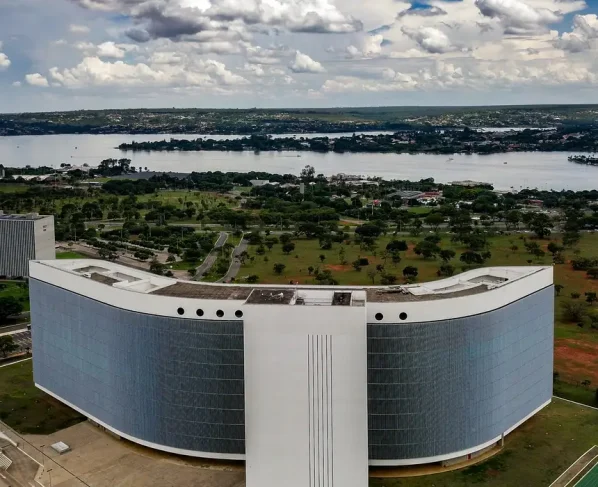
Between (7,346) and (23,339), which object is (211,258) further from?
(7,346)

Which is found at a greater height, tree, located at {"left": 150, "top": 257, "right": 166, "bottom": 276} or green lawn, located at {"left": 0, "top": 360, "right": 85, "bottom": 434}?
tree, located at {"left": 150, "top": 257, "right": 166, "bottom": 276}

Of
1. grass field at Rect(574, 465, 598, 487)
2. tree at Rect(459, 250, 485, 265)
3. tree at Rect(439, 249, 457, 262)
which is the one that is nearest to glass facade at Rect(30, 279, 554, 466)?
grass field at Rect(574, 465, 598, 487)

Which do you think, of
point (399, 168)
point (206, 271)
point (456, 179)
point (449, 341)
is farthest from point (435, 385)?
point (399, 168)

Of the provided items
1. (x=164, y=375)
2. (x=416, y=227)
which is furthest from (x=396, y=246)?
(x=164, y=375)

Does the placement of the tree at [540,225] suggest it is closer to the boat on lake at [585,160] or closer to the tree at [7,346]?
the tree at [7,346]

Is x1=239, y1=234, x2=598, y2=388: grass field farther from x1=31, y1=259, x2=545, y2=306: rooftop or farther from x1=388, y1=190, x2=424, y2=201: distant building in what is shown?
x1=388, y1=190, x2=424, y2=201: distant building

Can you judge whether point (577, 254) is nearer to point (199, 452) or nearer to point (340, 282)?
point (340, 282)
